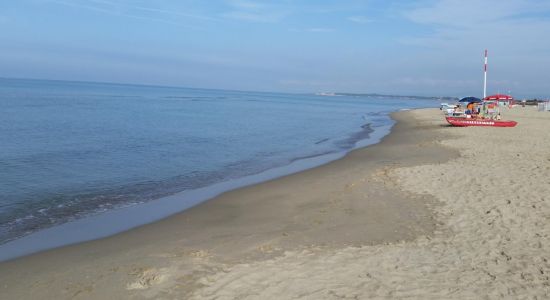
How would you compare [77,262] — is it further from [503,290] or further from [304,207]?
[503,290]

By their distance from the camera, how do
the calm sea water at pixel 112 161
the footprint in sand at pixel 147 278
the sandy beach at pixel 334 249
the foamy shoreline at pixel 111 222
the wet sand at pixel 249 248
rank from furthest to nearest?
the calm sea water at pixel 112 161
the foamy shoreline at pixel 111 222
the footprint in sand at pixel 147 278
the wet sand at pixel 249 248
the sandy beach at pixel 334 249

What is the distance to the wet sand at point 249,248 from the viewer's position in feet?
18.7

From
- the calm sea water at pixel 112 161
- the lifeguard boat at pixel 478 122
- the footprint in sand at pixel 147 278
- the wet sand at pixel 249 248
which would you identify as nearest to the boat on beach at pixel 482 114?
the lifeguard boat at pixel 478 122

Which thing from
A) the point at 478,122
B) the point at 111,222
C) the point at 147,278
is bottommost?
the point at 111,222

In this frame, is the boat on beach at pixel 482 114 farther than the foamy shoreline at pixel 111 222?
Yes

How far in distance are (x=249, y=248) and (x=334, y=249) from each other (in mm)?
1334

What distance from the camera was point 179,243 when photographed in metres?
7.84

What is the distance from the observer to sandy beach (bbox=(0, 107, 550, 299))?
5512 mm

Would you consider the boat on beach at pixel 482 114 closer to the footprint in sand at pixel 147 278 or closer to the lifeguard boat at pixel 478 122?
the lifeguard boat at pixel 478 122

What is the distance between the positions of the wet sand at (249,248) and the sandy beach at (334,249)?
2 centimetres

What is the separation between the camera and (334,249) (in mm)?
6945

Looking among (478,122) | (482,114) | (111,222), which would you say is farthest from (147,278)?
(482,114)

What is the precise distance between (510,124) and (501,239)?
24488 mm

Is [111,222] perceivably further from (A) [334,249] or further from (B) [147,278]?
(A) [334,249]
